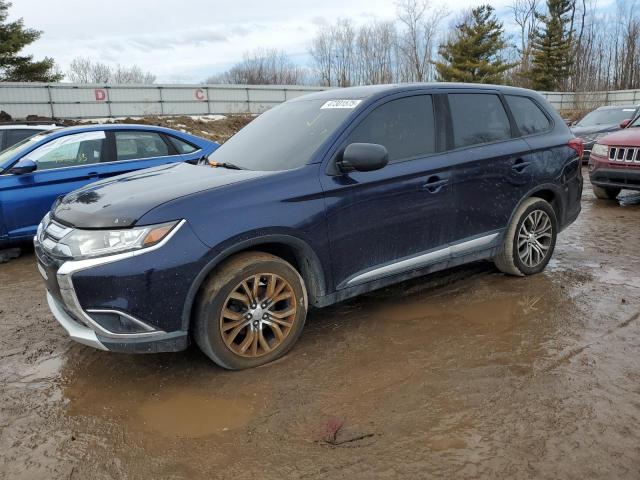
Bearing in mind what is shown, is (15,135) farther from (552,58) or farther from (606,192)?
(552,58)

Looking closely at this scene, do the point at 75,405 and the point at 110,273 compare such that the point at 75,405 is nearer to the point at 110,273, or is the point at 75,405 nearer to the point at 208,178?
the point at 110,273

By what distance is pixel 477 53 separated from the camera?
4144cm

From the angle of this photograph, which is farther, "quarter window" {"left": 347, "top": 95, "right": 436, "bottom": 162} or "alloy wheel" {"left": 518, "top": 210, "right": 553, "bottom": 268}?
"alloy wheel" {"left": 518, "top": 210, "right": 553, "bottom": 268}

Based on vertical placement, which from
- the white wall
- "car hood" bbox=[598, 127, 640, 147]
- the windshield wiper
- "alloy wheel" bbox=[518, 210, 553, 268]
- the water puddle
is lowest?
the water puddle

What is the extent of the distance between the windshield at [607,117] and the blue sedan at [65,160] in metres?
11.6

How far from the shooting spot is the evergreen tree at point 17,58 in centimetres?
2562

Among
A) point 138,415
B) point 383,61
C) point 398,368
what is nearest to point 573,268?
point 398,368

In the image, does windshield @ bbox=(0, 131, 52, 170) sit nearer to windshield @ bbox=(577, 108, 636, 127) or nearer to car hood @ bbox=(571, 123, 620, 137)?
car hood @ bbox=(571, 123, 620, 137)

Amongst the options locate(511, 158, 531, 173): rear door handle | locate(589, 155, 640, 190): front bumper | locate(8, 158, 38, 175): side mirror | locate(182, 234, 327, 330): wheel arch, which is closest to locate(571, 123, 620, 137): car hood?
locate(589, 155, 640, 190): front bumper

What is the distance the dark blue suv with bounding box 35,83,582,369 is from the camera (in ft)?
9.34

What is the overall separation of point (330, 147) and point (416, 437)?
1.93 m

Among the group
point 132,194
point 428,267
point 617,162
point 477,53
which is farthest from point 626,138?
point 477,53

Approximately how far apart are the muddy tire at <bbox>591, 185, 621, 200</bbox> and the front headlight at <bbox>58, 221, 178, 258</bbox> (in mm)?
8229

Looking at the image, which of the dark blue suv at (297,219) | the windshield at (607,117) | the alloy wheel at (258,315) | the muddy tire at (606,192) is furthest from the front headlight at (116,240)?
the windshield at (607,117)
